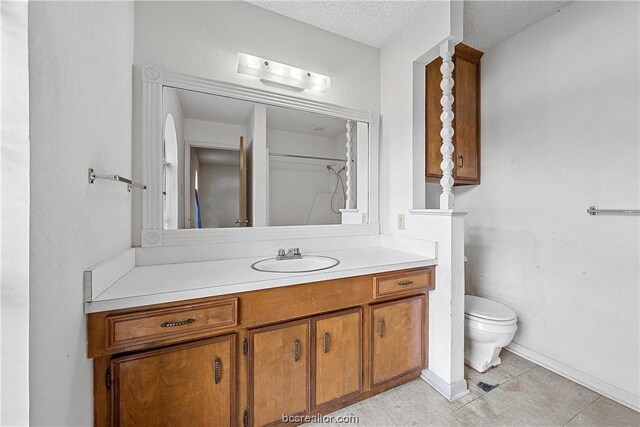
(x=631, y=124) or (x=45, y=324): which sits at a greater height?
(x=631, y=124)

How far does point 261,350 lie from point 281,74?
1.64 m

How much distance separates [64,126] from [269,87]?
1.24 m

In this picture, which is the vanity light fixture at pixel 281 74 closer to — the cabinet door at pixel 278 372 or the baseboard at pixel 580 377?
the cabinet door at pixel 278 372

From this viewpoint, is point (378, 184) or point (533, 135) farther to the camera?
point (378, 184)

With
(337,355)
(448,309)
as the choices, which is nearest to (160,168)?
(337,355)

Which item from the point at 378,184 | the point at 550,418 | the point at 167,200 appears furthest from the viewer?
the point at 378,184

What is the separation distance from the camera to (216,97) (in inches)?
63.2

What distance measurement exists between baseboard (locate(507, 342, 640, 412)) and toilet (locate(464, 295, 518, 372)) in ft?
0.95

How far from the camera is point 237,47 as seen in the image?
1.66 meters

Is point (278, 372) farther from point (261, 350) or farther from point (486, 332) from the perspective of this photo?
point (486, 332)

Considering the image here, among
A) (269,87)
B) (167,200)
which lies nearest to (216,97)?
(269,87)

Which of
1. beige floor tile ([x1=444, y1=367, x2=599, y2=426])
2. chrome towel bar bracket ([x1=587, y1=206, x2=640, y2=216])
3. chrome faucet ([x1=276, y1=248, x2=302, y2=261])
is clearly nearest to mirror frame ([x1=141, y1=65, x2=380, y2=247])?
chrome faucet ([x1=276, y1=248, x2=302, y2=261])

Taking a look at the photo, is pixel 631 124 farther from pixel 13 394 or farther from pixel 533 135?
pixel 13 394

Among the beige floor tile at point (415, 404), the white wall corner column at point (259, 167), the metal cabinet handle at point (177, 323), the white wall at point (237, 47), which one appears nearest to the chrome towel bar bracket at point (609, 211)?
the beige floor tile at point (415, 404)
